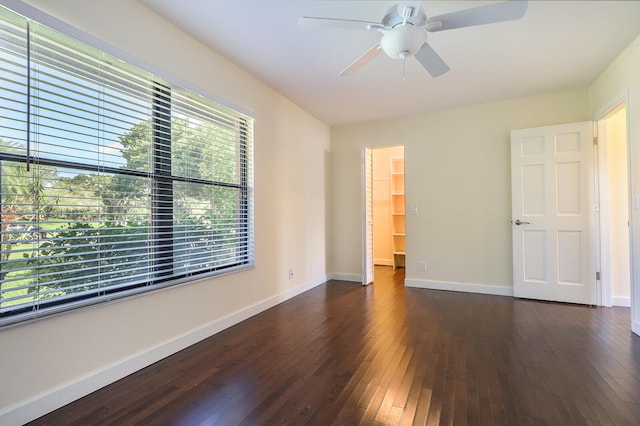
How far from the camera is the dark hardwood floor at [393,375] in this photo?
1603 millimetres

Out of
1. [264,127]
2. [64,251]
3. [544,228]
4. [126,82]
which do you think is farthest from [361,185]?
[64,251]

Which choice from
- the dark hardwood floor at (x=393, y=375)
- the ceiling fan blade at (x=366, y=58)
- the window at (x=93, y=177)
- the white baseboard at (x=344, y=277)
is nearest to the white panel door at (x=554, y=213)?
the dark hardwood floor at (x=393, y=375)

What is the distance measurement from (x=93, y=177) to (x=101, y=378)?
1.25 metres

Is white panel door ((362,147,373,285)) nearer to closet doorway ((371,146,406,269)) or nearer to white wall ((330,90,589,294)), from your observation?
white wall ((330,90,589,294))

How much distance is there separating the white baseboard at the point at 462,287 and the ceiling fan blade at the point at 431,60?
9.67ft

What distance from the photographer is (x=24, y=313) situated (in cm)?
158

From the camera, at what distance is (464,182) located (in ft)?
13.6

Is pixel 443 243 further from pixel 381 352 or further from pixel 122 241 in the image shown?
pixel 122 241

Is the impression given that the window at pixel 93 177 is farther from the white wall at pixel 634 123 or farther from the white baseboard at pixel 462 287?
the white wall at pixel 634 123

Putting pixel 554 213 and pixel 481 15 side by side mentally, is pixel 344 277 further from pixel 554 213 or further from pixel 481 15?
pixel 481 15

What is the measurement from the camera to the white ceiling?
2141 millimetres

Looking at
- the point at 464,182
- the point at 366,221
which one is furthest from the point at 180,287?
the point at 464,182

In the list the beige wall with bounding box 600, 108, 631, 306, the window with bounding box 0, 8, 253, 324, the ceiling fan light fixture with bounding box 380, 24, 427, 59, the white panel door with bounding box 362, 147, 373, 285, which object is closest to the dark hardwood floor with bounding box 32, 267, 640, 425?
the beige wall with bounding box 600, 108, 631, 306

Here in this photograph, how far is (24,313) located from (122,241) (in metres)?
0.61
